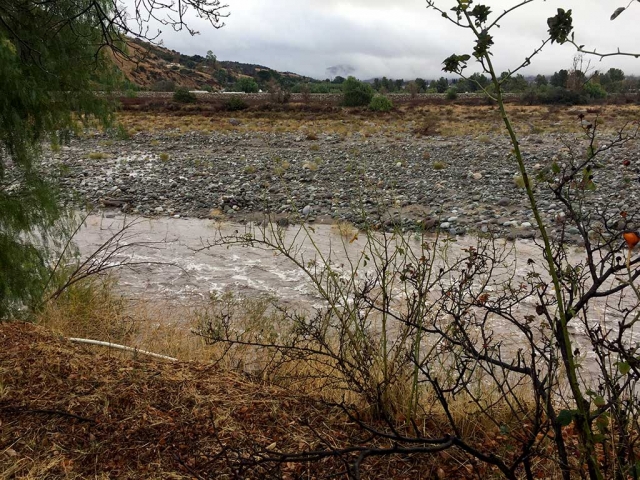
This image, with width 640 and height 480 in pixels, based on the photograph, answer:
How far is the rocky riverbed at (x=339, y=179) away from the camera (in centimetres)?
862

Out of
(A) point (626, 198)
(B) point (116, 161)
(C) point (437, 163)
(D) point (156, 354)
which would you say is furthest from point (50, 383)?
(B) point (116, 161)

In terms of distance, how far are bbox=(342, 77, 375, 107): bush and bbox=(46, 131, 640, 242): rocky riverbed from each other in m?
12.6

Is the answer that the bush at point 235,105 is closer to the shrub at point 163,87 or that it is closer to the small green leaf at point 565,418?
the shrub at point 163,87

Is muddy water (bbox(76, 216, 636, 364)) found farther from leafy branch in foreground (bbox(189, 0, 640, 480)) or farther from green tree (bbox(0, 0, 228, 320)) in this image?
green tree (bbox(0, 0, 228, 320))

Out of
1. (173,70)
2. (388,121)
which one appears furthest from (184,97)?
(173,70)

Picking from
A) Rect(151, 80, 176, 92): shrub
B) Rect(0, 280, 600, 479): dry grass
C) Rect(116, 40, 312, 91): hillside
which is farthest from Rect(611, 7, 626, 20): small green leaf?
Rect(151, 80, 176, 92): shrub

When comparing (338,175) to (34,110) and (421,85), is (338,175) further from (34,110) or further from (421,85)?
(421,85)

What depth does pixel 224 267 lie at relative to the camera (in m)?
6.86

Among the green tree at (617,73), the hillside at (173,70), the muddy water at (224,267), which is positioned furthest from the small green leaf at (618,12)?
the muddy water at (224,267)

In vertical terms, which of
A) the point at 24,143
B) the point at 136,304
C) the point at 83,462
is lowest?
the point at 136,304

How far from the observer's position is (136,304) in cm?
511

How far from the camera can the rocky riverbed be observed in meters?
8.62

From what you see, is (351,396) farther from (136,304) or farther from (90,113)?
(136,304)

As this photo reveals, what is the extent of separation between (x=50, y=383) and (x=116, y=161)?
12.5 m
